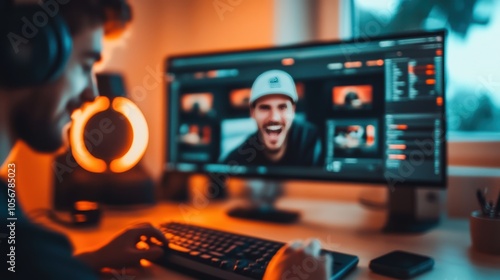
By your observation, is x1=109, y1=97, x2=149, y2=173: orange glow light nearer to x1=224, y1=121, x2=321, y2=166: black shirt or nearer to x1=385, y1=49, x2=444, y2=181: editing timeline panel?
x1=224, y1=121, x2=321, y2=166: black shirt

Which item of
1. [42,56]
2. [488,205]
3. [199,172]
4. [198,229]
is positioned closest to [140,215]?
[199,172]

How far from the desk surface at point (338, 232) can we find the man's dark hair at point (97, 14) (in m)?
0.35

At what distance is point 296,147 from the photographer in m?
0.93

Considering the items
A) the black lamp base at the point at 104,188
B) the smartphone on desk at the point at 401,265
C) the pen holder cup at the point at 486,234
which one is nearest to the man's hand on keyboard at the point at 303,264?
the smartphone on desk at the point at 401,265

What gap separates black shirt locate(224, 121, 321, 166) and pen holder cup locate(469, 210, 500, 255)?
32cm

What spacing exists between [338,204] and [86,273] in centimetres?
83

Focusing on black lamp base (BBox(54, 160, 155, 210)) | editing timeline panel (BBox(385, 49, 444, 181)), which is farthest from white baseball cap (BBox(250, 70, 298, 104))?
black lamp base (BBox(54, 160, 155, 210))

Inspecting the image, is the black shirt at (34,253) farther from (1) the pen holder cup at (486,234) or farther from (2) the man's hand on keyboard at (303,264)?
(1) the pen holder cup at (486,234)

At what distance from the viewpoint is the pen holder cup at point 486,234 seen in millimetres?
713

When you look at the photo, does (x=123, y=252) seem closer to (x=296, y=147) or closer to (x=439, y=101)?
(x=296, y=147)

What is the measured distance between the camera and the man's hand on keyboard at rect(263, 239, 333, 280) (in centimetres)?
50

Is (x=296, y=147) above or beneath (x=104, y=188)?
above

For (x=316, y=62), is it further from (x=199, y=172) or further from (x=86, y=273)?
(x=86, y=273)

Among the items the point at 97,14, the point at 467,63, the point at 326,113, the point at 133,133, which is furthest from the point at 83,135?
the point at 467,63
